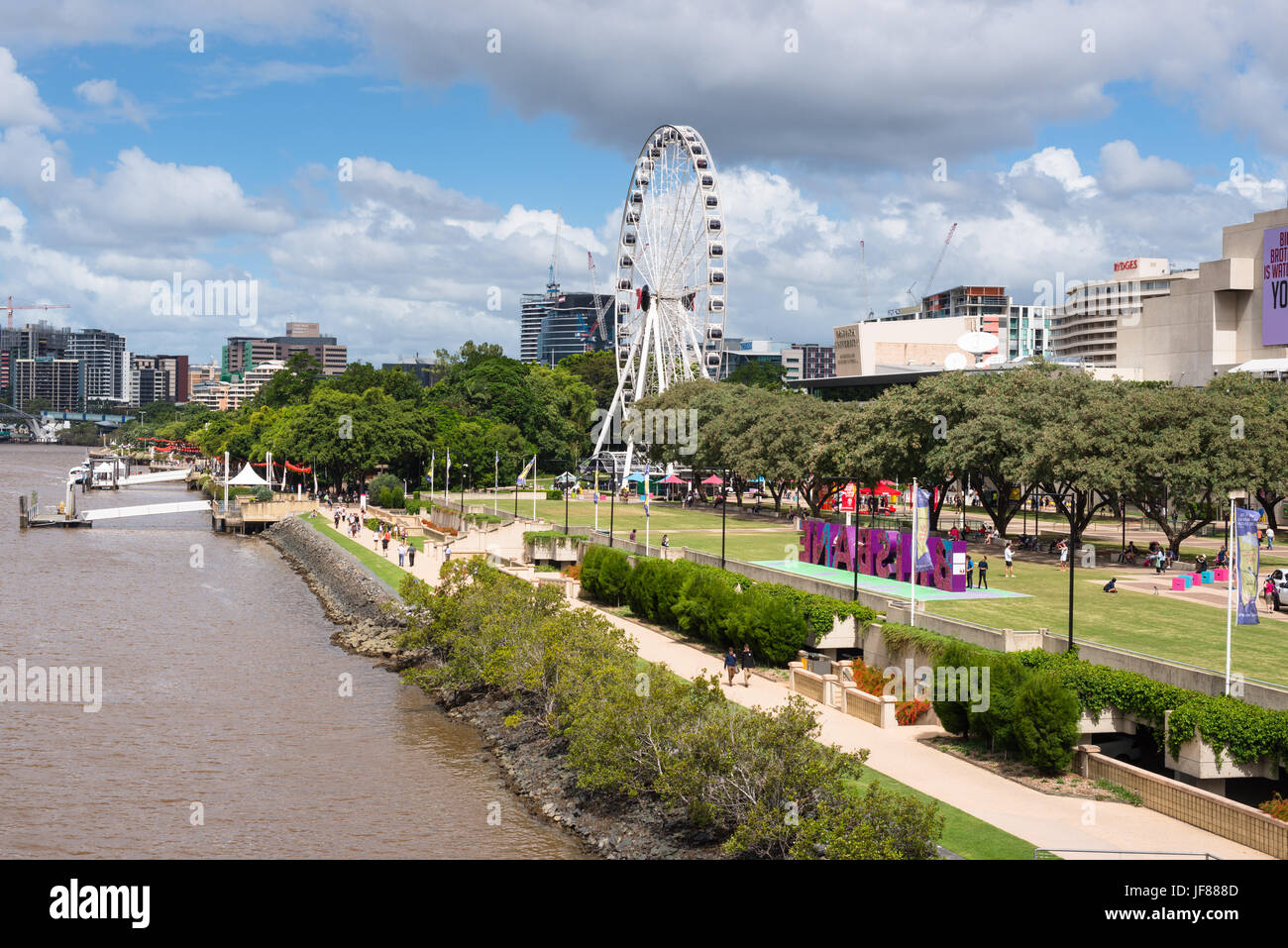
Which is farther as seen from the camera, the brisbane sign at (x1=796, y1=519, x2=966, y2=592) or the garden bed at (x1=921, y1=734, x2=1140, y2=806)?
the brisbane sign at (x1=796, y1=519, x2=966, y2=592)

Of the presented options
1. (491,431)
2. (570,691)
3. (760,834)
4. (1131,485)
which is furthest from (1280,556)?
(491,431)

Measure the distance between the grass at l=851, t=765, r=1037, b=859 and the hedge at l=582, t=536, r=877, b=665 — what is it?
15711 millimetres

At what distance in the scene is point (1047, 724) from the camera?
91.9ft

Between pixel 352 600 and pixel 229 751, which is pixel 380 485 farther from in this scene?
pixel 229 751

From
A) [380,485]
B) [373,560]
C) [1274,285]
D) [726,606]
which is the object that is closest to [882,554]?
[726,606]

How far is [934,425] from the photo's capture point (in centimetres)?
6669

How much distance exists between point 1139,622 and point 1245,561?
8.33 meters

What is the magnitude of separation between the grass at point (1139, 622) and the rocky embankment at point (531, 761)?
14.5 metres

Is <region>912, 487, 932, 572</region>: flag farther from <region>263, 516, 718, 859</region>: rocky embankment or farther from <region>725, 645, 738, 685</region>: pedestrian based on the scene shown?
<region>263, 516, 718, 859</region>: rocky embankment

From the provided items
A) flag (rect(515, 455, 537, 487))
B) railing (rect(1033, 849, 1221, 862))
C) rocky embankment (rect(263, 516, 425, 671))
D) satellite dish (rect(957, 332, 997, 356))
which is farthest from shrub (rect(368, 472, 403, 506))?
railing (rect(1033, 849, 1221, 862))

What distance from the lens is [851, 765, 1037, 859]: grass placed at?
22.0 meters

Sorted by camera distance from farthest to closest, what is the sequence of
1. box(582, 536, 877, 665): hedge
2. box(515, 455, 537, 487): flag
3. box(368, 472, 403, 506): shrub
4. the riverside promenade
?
box(515, 455, 537, 487): flag < box(368, 472, 403, 506): shrub < box(582, 536, 877, 665): hedge < the riverside promenade

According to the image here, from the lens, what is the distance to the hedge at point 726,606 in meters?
41.4
